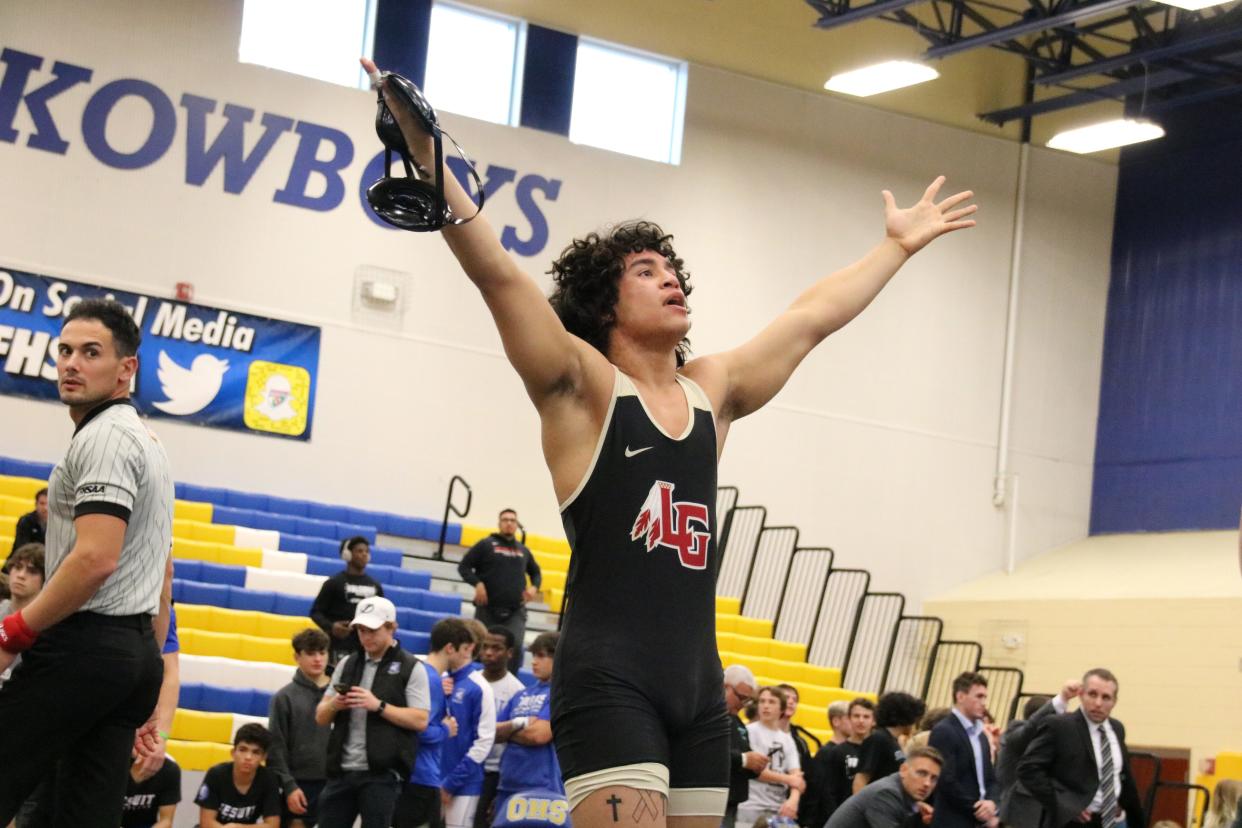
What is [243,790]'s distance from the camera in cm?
905

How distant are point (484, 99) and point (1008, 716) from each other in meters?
8.62

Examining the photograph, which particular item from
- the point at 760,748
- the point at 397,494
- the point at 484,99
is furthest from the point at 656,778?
the point at 484,99

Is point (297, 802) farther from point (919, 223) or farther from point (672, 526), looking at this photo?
point (672, 526)

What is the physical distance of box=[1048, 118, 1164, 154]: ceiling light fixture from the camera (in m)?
17.3

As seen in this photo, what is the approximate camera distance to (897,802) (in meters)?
8.27

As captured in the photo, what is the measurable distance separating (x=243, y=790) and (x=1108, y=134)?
12.2 metres

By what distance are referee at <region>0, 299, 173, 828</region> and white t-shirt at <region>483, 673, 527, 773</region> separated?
222 inches

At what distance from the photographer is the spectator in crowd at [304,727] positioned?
31.4 ft

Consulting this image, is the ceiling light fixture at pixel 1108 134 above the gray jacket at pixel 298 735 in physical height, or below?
above

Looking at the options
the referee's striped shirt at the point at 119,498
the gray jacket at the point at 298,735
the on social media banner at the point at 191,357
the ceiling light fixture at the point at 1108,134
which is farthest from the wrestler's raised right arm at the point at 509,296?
the ceiling light fixture at the point at 1108,134

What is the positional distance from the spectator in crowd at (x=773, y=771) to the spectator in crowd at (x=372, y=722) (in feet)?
8.21

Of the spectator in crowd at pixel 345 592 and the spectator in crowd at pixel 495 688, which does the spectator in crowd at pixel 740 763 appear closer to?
the spectator in crowd at pixel 495 688

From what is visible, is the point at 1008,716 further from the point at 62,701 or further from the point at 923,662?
the point at 62,701

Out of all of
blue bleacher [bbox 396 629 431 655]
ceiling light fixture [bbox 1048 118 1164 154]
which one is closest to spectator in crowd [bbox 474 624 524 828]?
blue bleacher [bbox 396 629 431 655]
